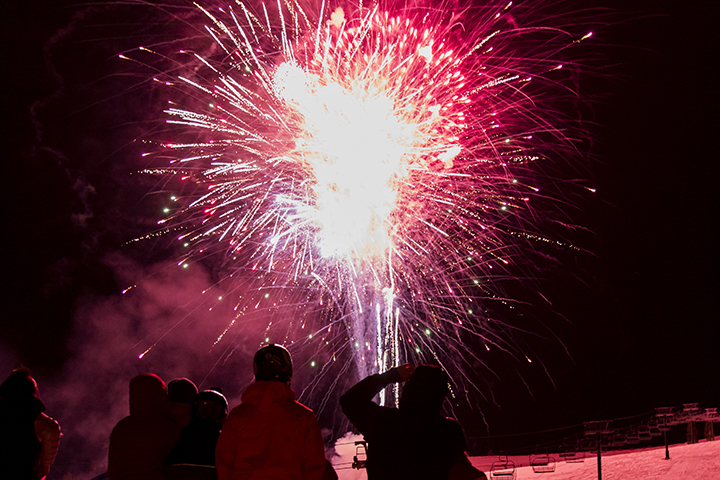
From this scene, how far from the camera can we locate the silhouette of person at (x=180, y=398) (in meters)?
3.61

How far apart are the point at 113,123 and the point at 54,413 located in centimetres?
1168

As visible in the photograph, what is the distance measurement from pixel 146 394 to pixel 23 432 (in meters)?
1.20

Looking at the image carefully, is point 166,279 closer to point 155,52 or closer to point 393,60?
point 155,52

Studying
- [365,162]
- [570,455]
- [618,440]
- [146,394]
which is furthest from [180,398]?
[570,455]

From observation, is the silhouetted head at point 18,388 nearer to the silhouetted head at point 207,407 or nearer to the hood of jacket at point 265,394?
the silhouetted head at point 207,407

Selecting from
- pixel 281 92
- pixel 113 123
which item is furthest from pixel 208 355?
pixel 281 92

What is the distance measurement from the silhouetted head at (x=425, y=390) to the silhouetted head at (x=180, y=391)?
1.82m

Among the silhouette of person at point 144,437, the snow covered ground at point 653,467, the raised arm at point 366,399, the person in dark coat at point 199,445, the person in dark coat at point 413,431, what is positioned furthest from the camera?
the snow covered ground at point 653,467

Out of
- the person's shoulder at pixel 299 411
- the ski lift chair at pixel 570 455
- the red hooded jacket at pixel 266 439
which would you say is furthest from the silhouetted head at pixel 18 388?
the ski lift chair at pixel 570 455

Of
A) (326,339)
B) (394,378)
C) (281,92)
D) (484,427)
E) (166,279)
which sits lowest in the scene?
(484,427)

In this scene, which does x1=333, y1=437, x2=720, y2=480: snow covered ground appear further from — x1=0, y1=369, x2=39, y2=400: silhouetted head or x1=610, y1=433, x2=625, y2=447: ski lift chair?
x1=0, y1=369, x2=39, y2=400: silhouetted head

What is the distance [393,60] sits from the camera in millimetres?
9547

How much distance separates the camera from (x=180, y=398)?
366 centimetres

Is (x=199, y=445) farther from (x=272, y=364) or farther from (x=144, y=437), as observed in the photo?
(x=272, y=364)
